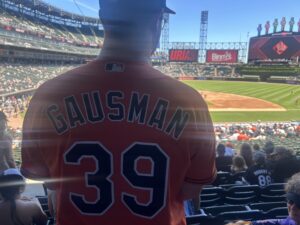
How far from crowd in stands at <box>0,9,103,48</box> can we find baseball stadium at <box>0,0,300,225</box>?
0.19 metres

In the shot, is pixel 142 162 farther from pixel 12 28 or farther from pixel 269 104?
pixel 12 28

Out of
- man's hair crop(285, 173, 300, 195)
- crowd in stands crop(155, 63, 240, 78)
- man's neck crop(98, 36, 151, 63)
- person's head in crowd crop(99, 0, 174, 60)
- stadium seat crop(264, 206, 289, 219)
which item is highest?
crowd in stands crop(155, 63, 240, 78)

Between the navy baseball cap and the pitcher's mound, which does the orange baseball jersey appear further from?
the pitcher's mound

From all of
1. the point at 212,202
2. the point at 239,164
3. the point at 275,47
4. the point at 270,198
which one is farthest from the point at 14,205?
the point at 275,47

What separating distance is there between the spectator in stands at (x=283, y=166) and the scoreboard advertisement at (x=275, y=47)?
56.7 meters

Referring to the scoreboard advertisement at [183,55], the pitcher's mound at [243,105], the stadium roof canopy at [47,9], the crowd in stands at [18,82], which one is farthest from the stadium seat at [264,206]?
the scoreboard advertisement at [183,55]

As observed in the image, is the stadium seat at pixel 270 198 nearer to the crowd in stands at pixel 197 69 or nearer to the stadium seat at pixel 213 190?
the stadium seat at pixel 213 190

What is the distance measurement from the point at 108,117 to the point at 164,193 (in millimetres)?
376

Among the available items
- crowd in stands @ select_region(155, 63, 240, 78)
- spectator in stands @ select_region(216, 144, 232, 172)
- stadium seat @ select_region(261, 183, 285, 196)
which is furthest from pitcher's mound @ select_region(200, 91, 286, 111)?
crowd in stands @ select_region(155, 63, 240, 78)

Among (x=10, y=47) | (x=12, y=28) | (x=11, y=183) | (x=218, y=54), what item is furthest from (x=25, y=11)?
(x=11, y=183)

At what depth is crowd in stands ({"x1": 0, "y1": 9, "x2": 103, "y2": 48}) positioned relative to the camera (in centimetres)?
4444

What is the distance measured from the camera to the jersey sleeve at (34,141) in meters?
1.35

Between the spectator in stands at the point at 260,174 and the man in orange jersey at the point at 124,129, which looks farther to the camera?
the spectator in stands at the point at 260,174

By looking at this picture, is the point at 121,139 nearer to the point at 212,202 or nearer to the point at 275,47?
the point at 212,202
